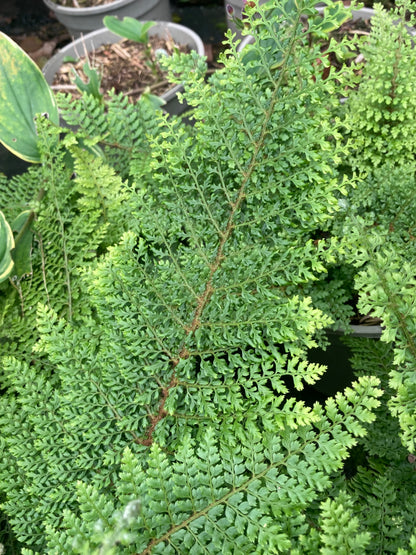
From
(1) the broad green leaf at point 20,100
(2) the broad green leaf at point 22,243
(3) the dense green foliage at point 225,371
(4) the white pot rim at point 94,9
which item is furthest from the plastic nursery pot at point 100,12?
(3) the dense green foliage at point 225,371

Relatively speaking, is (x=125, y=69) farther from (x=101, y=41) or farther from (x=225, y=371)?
(x=225, y=371)

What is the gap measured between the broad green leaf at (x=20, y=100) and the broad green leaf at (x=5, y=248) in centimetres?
22

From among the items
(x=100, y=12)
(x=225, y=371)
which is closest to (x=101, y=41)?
(x=100, y=12)

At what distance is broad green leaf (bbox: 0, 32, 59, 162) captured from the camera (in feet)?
4.08

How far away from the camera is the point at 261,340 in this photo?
0.69m

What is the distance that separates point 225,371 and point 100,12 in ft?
6.35

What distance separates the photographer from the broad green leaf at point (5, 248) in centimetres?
106

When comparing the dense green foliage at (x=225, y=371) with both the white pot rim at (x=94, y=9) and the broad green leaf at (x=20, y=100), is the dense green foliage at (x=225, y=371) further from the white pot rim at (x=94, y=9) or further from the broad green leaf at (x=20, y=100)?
the white pot rim at (x=94, y=9)

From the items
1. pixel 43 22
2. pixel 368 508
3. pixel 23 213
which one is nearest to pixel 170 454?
pixel 368 508

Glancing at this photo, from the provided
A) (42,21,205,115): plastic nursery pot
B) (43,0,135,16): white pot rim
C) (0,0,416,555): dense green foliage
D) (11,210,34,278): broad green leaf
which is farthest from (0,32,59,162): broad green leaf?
(43,0,135,16): white pot rim

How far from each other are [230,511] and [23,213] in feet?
2.48

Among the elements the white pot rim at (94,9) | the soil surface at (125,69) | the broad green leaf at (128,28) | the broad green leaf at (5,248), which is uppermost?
the white pot rim at (94,9)

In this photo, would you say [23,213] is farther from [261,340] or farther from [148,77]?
[148,77]

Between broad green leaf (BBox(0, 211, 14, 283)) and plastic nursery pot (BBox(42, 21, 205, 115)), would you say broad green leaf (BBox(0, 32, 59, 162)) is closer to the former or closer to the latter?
broad green leaf (BBox(0, 211, 14, 283))
